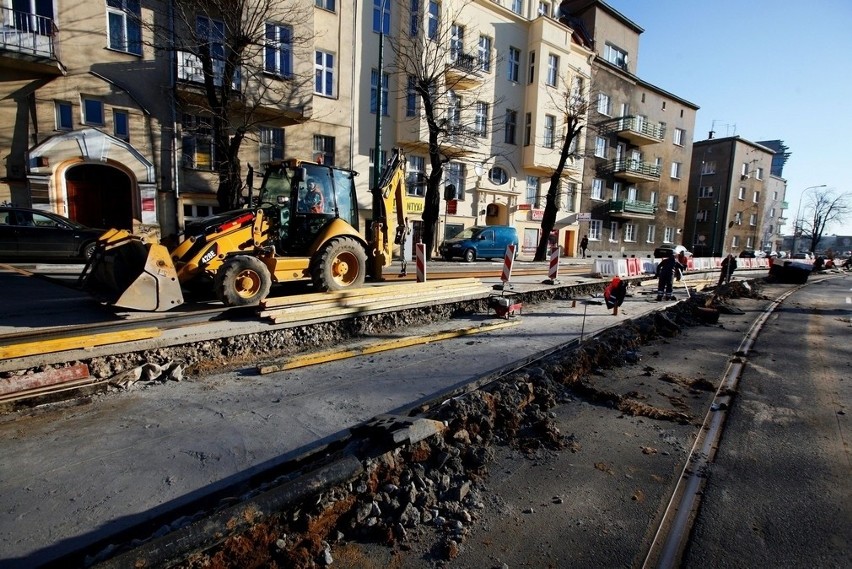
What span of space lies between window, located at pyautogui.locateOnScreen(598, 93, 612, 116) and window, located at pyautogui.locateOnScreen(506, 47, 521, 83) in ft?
27.2

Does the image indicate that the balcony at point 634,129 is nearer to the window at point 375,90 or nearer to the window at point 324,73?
the window at point 375,90

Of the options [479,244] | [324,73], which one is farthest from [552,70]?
[324,73]

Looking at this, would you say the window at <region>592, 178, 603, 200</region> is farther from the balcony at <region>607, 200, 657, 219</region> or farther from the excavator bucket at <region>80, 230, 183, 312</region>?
the excavator bucket at <region>80, 230, 183, 312</region>

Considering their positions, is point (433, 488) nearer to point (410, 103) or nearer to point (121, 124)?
point (121, 124)

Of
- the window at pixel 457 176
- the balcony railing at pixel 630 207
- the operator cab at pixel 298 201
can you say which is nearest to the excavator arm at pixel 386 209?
the operator cab at pixel 298 201

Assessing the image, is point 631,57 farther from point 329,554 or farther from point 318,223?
point 329,554

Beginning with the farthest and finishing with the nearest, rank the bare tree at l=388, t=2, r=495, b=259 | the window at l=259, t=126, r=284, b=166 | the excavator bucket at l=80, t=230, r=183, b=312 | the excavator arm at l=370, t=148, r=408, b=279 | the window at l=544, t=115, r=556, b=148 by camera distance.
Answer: the window at l=544, t=115, r=556, b=148 < the window at l=259, t=126, r=284, b=166 < the bare tree at l=388, t=2, r=495, b=259 < the excavator arm at l=370, t=148, r=408, b=279 < the excavator bucket at l=80, t=230, r=183, b=312

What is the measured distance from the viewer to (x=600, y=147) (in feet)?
107

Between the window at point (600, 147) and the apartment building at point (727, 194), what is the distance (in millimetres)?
18368

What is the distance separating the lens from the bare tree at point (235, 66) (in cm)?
1321

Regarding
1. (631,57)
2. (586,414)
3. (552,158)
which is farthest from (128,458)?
(631,57)

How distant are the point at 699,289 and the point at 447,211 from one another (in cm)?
1174

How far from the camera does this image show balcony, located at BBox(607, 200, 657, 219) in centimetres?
3281

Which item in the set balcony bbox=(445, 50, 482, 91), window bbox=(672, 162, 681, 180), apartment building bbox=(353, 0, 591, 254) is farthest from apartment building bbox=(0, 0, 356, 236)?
window bbox=(672, 162, 681, 180)
